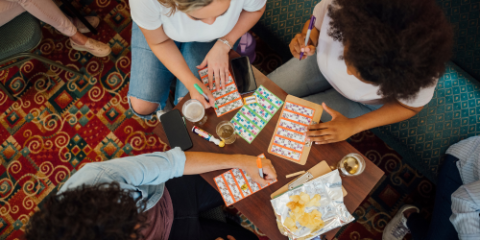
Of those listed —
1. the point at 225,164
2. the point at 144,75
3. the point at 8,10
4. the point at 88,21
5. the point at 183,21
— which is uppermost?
the point at 8,10

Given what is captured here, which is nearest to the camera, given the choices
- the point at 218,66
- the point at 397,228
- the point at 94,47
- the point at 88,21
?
the point at 218,66

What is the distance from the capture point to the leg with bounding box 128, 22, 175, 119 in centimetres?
167

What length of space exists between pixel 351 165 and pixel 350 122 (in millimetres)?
241

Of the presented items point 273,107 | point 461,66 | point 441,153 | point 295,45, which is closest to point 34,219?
point 273,107

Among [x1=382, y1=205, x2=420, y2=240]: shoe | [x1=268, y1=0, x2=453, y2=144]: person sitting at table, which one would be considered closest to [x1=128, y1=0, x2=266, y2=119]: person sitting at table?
[x1=268, y1=0, x2=453, y2=144]: person sitting at table

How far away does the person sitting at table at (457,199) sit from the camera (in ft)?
4.44

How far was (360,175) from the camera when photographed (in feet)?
4.12

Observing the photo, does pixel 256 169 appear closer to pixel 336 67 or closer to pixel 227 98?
pixel 227 98

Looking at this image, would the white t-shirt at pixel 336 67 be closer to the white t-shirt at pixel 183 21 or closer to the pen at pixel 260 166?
the white t-shirt at pixel 183 21

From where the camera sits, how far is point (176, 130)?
1.36 metres

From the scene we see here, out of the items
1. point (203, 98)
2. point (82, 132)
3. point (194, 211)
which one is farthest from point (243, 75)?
point (82, 132)

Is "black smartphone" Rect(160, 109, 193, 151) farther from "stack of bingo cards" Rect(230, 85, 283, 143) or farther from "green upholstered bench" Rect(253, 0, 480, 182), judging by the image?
"green upholstered bench" Rect(253, 0, 480, 182)

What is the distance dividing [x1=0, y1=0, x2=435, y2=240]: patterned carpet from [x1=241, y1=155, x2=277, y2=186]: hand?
3.57 ft

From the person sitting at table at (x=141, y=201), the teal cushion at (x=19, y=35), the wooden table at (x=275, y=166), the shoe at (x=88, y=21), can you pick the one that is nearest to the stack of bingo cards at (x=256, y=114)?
the wooden table at (x=275, y=166)
